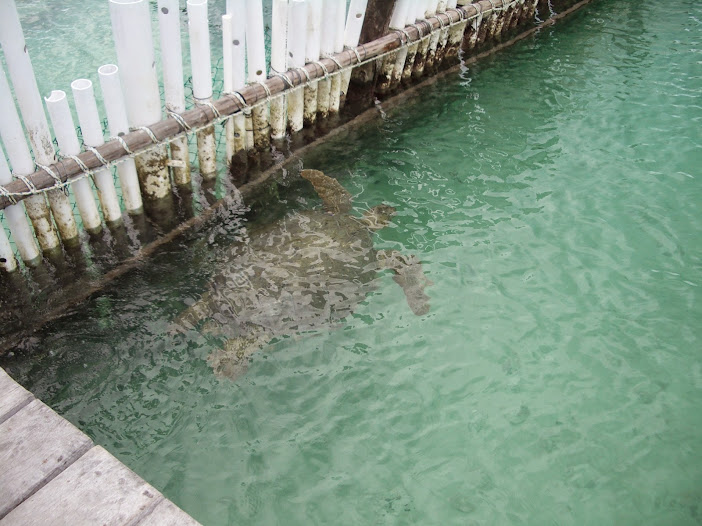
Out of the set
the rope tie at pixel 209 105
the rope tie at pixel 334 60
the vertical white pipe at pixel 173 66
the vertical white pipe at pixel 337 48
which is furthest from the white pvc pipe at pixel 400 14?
the vertical white pipe at pixel 173 66

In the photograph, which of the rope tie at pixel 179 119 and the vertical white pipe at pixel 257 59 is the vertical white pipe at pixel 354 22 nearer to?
the vertical white pipe at pixel 257 59

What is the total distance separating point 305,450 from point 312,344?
105cm

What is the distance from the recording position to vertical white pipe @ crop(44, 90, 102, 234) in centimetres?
486

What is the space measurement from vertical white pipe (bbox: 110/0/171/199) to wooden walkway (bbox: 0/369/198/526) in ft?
11.1

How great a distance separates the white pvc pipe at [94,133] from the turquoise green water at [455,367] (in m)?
0.71

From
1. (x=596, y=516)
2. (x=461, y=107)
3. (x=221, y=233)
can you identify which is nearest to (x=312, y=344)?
(x=221, y=233)

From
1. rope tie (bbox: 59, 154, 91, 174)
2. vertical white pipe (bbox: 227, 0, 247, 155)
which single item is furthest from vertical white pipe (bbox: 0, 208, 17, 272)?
vertical white pipe (bbox: 227, 0, 247, 155)

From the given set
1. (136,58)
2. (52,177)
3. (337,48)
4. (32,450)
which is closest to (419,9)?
(337,48)

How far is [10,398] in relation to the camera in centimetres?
318

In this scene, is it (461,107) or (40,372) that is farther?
(461,107)

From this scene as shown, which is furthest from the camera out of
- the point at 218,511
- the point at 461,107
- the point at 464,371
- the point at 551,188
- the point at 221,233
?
the point at 461,107

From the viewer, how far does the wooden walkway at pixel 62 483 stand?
2699 mm

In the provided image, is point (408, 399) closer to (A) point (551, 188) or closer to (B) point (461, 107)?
(A) point (551, 188)

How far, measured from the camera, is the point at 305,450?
4.52 metres
